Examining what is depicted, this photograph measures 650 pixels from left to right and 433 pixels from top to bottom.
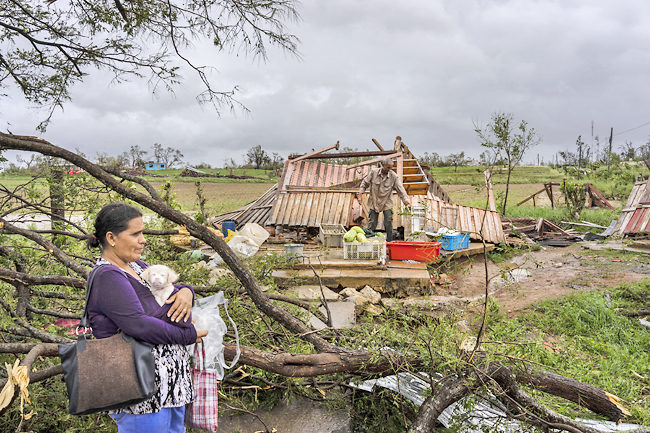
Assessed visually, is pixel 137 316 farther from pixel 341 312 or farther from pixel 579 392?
pixel 341 312

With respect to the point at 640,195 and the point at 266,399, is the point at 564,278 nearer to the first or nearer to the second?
the point at 640,195

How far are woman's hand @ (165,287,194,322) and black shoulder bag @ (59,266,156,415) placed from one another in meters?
0.23

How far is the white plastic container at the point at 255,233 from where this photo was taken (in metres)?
8.99

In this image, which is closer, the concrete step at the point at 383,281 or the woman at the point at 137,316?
the woman at the point at 137,316

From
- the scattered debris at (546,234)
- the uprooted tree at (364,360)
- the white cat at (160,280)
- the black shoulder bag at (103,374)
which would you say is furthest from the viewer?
the scattered debris at (546,234)

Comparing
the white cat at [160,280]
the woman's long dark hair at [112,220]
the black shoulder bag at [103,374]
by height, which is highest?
the woman's long dark hair at [112,220]

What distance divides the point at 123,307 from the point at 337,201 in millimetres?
8742

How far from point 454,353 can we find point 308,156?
964 centimetres

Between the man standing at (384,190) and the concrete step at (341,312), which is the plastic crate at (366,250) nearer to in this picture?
the man standing at (384,190)

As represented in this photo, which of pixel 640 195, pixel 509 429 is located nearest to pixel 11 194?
pixel 509 429

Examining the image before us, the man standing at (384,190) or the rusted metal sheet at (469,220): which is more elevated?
the man standing at (384,190)


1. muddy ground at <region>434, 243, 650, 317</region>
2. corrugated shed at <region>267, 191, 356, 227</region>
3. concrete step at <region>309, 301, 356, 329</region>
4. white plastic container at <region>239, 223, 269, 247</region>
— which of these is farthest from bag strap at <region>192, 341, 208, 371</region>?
corrugated shed at <region>267, 191, 356, 227</region>

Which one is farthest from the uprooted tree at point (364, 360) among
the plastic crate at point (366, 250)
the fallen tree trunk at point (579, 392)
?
the plastic crate at point (366, 250)

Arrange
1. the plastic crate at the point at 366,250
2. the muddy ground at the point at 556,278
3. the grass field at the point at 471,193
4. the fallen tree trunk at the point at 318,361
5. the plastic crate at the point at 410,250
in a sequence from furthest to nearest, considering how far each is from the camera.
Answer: the plastic crate at the point at 410,250, the plastic crate at the point at 366,250, the muddy ground at the point at 556,278, the grass field at the point at 471,193, the fallen tree trunk at the point at 318,361
